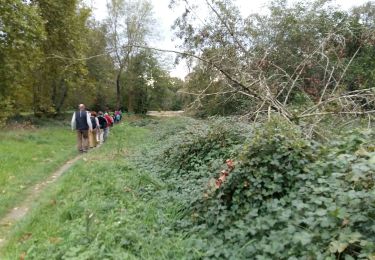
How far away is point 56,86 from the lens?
1364 inches

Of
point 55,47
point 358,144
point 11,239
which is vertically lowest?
point 11,239

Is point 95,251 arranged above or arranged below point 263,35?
below

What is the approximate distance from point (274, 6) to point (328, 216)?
24.4m

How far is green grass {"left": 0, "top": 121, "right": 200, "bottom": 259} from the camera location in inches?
186

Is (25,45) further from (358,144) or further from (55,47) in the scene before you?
(358,144)

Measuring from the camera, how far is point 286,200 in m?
4.93

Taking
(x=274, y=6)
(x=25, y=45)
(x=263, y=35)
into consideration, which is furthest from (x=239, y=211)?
(x=274, y=6)

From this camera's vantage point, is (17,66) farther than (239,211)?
Yes

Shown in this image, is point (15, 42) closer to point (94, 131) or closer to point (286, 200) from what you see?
point (94, 131)

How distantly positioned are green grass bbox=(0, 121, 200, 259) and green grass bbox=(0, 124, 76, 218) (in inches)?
27.0

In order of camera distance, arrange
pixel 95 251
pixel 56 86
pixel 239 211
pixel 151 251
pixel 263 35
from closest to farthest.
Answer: pixel 95 251 < pixel 151 251 < pixel 239 211 < pixel 263 35 < pixel 56 86

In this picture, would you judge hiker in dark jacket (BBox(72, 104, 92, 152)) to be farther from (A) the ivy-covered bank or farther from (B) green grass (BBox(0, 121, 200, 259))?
(A) the ivy-covered bank

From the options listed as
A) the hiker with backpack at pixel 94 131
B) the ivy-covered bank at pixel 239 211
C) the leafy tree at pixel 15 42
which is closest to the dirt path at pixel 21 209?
the ivy-covered bank at pixel 239 211

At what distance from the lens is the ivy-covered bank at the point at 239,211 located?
377 centimetres
